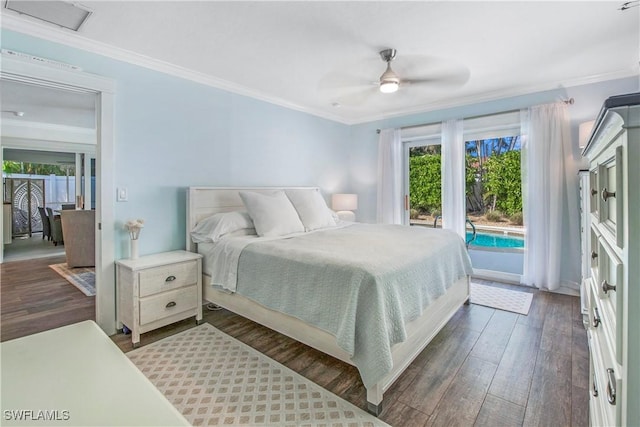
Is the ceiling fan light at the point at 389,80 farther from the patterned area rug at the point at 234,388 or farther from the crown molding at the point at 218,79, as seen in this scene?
the patterned area rug at the point at 234,388

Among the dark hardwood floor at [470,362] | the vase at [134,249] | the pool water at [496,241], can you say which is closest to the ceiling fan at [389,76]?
the dark hardwood floor at [470,362]

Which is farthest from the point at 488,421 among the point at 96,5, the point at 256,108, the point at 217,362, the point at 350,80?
the point at 256,108

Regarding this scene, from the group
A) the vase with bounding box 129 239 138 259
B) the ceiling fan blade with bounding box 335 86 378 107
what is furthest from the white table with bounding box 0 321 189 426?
the ceiling fan blade with bounding box 335 86 378 107

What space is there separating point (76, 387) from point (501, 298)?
12.2 feet

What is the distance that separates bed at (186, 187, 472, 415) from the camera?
1665 millimetres

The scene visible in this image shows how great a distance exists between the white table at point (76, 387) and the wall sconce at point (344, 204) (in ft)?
13.2

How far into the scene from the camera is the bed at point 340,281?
5.46 ft

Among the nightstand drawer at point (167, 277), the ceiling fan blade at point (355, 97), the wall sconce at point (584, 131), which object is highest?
the ceiling fan blade at point (355, 97)

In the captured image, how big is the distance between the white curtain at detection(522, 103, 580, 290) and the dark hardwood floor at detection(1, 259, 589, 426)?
1.38 feet

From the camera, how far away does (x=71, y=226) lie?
477 cm

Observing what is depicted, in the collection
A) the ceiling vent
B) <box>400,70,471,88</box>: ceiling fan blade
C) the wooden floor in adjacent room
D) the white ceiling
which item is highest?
<box>400,70,471,88</box>: ceiling fan blade

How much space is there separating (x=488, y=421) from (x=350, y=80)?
10.4ft

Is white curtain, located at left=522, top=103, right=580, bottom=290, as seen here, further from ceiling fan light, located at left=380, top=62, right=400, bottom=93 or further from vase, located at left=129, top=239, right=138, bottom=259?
vase, located at left=129, top=239, right=138, bottom=259

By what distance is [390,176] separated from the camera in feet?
15.6
